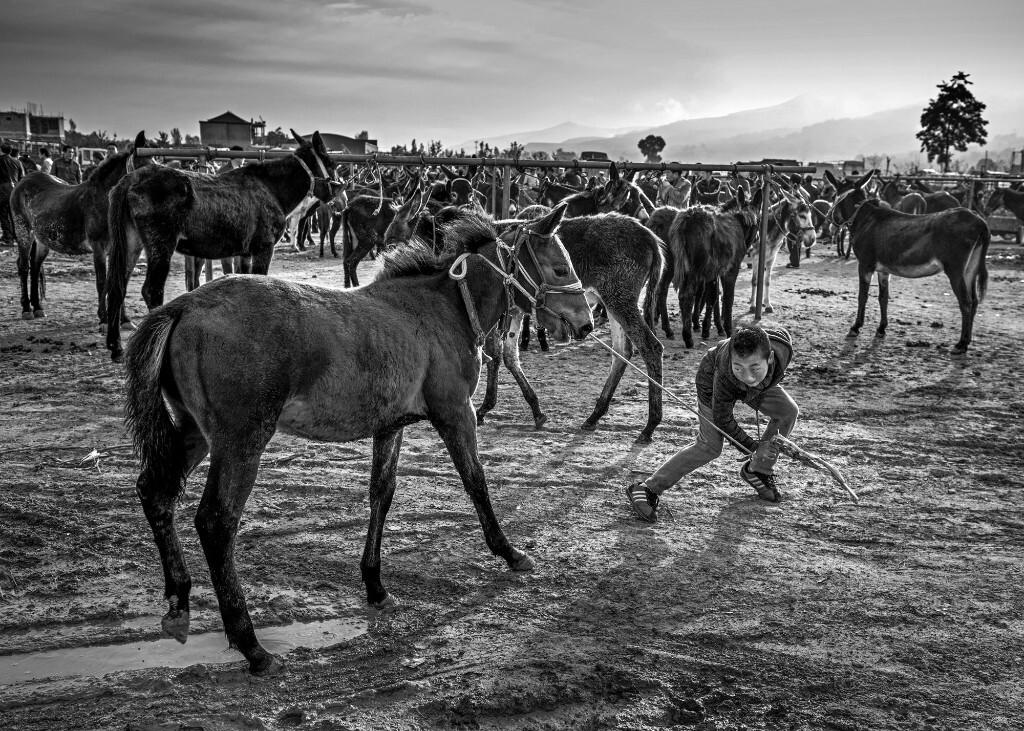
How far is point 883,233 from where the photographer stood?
12.6 m

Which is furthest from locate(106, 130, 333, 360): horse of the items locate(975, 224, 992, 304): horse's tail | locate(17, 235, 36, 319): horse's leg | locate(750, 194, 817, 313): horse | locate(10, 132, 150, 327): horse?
locate(975, 224, 992, 304): horse's tail

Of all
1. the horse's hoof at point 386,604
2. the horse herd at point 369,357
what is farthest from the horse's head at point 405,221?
the horse's hoof at point 386,604

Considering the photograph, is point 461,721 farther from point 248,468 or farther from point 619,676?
point 248,468

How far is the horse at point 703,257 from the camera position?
11.4 m

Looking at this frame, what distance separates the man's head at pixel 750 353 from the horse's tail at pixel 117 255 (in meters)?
7.12

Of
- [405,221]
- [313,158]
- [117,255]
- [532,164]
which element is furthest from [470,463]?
[405,221]

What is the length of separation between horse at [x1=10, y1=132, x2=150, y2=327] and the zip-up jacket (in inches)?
325

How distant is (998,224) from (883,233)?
17739mm

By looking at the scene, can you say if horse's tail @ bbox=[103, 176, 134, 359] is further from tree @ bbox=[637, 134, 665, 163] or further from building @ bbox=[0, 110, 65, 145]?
tree @ bbox=[637, 134, 665, 163]

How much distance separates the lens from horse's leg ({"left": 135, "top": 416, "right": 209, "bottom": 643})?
155 inches

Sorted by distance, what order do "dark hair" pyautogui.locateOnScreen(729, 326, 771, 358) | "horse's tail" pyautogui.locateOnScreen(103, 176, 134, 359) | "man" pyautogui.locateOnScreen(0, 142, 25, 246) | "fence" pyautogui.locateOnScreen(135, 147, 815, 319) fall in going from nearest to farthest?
1. "dark hair" pyautogui.locateOnScreen(729, 326, 771, 358)
2. "horse's tail" pyautogui.locateOnScreen(103, 176, 134, 359)
3. "fence" pyautogui.locateOnScreen(135, 147, 815, 319)
4. "man" pyautogui.locateOnScreen(0, 142, 25, 246)

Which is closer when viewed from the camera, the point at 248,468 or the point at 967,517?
the point at 248,468

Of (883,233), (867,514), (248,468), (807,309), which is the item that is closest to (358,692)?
(248,468)

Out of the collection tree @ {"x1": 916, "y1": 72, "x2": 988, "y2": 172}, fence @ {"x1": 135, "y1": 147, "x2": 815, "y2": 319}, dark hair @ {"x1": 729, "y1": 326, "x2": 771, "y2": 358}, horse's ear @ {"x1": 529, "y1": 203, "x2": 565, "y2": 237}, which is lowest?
dark hair @ {"x1": 729, "y1": 326, "x2": 771, "y2": 358}
